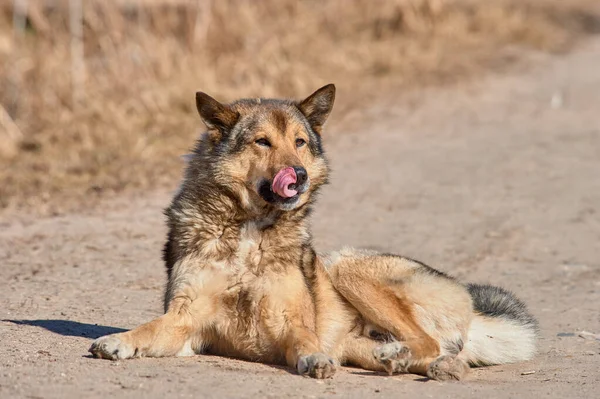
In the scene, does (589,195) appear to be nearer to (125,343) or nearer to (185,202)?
(185,202)

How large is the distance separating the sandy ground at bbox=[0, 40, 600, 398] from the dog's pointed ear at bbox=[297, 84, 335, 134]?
181cm

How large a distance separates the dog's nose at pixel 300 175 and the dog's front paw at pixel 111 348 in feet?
4.65

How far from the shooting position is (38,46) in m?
15.1

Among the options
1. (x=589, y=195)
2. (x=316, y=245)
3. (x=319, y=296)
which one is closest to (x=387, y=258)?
(x=319, y=296)

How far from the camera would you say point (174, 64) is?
→ 50.0 feet

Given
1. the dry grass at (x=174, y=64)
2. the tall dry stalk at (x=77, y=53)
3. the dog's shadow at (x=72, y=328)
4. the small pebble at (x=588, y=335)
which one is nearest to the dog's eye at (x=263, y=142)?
the dog's shadow at (x=72, y=328)

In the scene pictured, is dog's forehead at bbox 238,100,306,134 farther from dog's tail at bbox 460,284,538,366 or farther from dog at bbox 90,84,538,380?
dog's tail at bbox 460,284,538,366

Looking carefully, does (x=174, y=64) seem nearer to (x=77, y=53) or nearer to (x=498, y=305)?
(x=77, y=53)

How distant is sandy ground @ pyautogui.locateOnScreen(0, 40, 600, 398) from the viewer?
552cm

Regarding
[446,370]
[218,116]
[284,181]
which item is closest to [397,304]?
[446,370]

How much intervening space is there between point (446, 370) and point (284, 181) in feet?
4.87

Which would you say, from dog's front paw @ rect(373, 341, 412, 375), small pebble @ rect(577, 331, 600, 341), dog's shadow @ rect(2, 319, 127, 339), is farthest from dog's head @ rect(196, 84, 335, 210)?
small pebble @ rect(577, 331, 600, 341)

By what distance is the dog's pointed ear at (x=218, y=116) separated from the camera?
6.29 m

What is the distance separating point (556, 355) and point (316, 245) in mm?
3600
